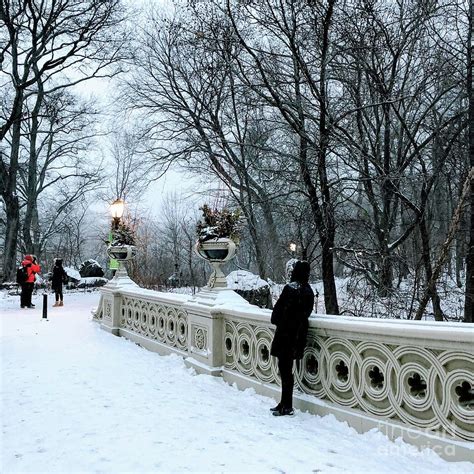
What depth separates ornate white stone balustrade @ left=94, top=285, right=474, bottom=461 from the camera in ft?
11.3

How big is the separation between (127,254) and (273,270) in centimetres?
1048

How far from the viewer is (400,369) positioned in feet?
12.6

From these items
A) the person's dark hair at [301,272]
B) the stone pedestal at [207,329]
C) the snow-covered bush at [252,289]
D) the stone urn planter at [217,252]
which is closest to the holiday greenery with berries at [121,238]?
the snow-covered bush at [252,289]

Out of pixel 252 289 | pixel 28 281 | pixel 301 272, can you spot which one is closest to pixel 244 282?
pixel 252 289

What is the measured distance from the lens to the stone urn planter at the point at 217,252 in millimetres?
6833

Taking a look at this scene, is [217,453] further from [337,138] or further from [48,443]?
[337,138]

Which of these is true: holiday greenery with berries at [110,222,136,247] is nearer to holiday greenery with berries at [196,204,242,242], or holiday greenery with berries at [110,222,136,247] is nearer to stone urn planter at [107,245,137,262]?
stone urn planter at [107,245,137,262]

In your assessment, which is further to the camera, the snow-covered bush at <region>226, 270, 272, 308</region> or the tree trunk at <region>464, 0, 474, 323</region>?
the snow-covered bush at <region>226, 270, 272, 308</region>

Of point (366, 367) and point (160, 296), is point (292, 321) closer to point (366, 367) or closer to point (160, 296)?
point (366, 367)

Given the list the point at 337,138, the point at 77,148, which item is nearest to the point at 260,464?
the point at 337,138

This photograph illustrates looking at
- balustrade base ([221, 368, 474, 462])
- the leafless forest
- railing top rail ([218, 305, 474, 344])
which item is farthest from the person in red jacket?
railing top rail ([218, 305, 474, 344])

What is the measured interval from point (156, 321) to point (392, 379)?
5501 mm

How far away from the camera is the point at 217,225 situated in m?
7.00

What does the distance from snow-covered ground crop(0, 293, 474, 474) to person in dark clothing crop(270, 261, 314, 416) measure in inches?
9.6
